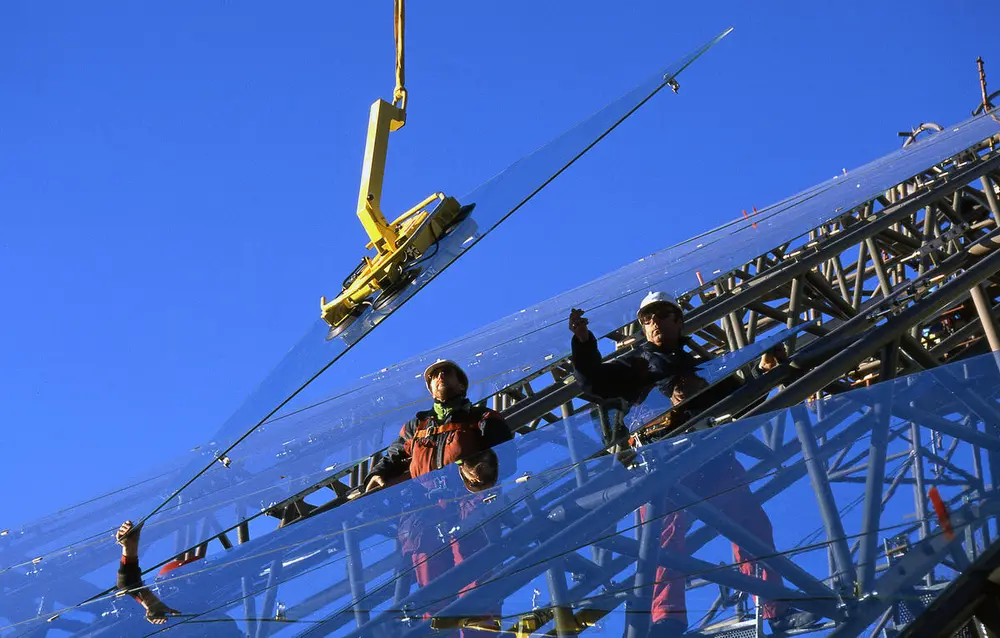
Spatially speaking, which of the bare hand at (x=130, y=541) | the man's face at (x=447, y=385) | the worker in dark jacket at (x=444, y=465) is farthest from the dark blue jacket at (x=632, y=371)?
the bare hand at (x=130, y=541)

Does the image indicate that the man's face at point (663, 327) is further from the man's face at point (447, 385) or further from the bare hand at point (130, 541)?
the bare hand at point (130, 541)

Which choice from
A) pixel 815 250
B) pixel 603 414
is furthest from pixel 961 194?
pixel 603 414

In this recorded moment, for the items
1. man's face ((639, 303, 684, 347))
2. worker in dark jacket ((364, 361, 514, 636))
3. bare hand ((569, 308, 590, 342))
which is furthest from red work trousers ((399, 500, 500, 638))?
man's face ((639, 303, 684, 347))

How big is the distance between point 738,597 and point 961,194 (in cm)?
1008

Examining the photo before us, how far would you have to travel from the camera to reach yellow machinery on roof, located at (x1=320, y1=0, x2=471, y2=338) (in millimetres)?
4895

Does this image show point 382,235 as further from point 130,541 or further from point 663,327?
point 130,541

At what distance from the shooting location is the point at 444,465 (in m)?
5.25

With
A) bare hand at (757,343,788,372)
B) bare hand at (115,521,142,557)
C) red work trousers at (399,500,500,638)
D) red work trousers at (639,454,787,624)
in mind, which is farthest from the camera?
bare hand at (757,343,788,372)

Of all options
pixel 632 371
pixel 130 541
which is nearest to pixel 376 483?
pixel 130 541

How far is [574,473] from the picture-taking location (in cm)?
447

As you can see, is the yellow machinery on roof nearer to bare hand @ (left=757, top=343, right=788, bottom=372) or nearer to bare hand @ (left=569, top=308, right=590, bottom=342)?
bare hand @ (left=569, top=308, right=590, bottom=342)

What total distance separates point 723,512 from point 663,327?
5.56ft

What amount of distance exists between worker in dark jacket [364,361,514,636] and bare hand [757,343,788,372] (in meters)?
1.59

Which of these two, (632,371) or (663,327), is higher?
(663,327)
